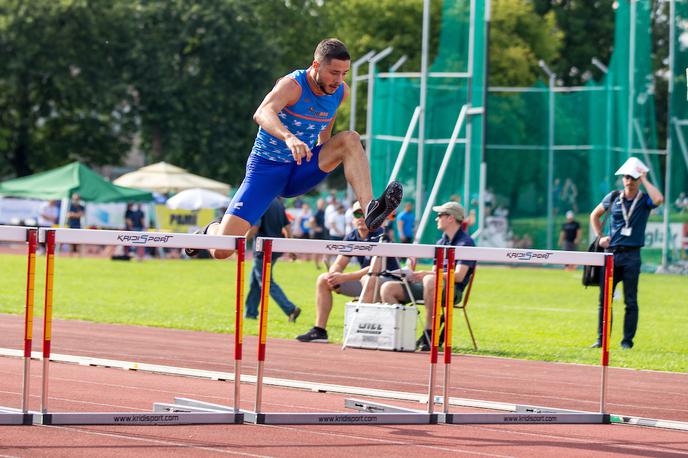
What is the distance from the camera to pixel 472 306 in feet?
69.4

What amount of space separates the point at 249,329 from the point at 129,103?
4362 centimetres

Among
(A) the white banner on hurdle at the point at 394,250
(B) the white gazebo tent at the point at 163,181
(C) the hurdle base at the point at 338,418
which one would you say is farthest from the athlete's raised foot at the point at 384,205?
(B) the white gazebo tent at the point at 163,181

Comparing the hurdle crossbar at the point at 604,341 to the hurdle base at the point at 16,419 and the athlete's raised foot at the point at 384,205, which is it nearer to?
the athlete's raised foot at the point at 384,205

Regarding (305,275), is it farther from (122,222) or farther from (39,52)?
(39,52)

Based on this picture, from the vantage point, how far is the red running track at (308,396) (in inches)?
287

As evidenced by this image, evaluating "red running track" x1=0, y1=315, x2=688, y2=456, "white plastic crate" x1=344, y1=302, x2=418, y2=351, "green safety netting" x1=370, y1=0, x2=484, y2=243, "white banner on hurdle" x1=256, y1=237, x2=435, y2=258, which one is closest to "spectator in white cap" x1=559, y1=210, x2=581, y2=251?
"green safety netting" x1=370, y1=0, x2=484, y2=243

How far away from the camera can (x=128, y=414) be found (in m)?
7.74

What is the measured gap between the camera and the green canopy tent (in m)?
35.5

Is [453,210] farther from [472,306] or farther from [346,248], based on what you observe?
[472,306]

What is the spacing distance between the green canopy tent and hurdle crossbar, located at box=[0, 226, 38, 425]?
28.1 metres

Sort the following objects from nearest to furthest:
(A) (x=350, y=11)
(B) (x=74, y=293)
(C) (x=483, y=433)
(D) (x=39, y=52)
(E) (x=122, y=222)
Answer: (C) (x=483, y=433)
(B) (x=74, y=293)
(E) (x=122, y=222)
(D) (x=39, y=52)
(A) (x=350, y=11)

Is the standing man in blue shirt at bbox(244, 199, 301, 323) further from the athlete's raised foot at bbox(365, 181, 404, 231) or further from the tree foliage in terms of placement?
the tree foliage

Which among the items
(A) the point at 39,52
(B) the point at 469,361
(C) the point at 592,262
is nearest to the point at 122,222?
(A) the point at 39,52

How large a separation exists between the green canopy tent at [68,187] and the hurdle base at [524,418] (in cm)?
2776
